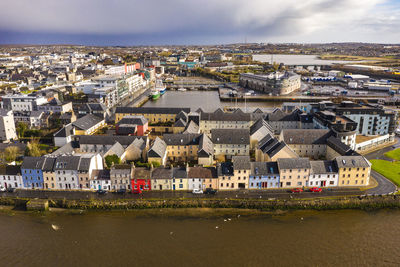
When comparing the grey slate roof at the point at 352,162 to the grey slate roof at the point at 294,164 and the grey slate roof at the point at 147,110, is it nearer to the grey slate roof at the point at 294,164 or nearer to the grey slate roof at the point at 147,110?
the grey slate roof at the point at 294,164

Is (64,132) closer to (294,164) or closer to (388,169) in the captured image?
(294,164)

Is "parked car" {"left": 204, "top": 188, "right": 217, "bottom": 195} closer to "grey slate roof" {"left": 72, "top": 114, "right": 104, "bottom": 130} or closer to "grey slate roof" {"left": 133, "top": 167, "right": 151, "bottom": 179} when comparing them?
"grey slate roof" {"left": 133, "top": 167, "right": 151, "bottom": 179}

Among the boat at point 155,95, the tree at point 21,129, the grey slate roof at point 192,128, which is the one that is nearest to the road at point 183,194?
the grey slate roof at point 192,128

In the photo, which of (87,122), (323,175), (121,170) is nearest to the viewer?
(121,170)

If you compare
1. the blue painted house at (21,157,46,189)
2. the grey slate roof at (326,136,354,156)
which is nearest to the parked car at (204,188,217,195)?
the grey slate roof at (326,136,354,156)

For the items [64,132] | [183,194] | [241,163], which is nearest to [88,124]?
[64,132]
